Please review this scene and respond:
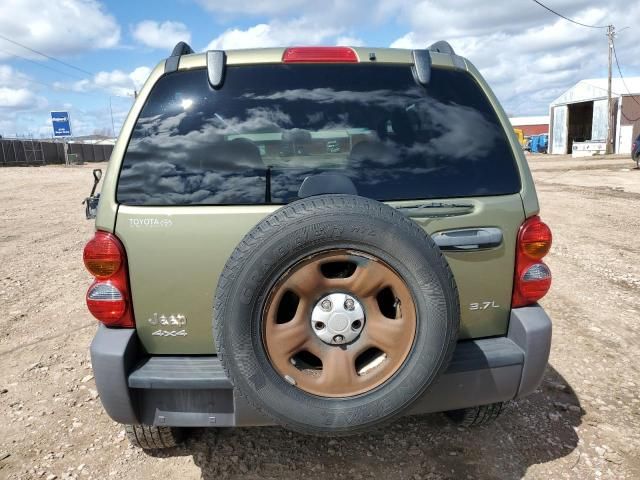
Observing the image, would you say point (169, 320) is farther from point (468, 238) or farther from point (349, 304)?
point (468, 238)

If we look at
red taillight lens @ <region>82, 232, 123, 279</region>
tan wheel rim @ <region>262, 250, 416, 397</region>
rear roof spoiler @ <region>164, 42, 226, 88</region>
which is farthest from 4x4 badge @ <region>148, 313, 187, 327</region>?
rear roof spoiler @ <region>164, 42, 226, 88</region>

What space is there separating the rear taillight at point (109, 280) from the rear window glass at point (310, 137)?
0.21m

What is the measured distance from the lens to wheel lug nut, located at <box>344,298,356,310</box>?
1.90 m

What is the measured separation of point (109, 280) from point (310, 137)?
3.71 feet

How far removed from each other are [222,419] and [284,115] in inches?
55.3

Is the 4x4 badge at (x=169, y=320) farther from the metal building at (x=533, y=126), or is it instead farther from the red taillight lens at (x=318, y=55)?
the metal building at (x=533, y=126)

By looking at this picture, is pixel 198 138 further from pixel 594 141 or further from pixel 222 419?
pixel 594 141

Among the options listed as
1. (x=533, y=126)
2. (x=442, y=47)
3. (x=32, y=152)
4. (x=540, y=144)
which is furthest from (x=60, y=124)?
(x=533, y=126)

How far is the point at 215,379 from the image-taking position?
6.82 feet

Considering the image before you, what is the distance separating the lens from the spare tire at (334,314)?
6.07 ft

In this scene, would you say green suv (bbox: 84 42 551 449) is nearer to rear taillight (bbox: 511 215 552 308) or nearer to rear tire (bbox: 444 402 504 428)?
rear taillight (bbox: 511 215 552 308)

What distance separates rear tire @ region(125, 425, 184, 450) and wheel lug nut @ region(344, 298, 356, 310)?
129cm

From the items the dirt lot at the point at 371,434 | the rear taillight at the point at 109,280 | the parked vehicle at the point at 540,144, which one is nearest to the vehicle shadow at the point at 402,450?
the dirt lot at the point at 371,434

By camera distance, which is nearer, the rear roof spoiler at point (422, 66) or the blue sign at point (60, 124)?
the rear roof spoiler at point (422, 66)
